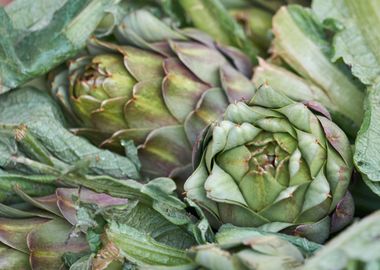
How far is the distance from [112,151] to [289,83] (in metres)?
0.27

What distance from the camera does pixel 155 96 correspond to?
1018mm

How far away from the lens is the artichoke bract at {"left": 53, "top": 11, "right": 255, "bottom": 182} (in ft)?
3.30

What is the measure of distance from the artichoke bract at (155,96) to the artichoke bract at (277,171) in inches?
4.9

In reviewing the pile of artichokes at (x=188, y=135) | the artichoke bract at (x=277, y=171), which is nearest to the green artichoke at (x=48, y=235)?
the pile of artichokes at (x=188, y=135)

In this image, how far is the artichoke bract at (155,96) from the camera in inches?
39.6

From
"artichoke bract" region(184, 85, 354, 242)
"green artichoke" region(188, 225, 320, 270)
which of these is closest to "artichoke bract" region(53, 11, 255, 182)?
"artichoke bract" region(184, 85, 354, 242)

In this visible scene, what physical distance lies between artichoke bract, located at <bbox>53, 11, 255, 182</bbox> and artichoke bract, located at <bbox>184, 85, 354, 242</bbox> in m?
0.12

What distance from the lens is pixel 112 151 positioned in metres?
1.05

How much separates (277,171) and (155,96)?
0.25 m

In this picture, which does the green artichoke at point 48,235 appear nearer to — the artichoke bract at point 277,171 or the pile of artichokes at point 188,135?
the pile of artichokes at point 188,135

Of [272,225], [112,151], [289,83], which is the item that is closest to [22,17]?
[112,151]

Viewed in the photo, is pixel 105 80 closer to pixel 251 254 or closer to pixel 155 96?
pixel 155 96

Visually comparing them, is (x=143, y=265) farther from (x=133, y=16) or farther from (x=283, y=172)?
(x=133, y=16)

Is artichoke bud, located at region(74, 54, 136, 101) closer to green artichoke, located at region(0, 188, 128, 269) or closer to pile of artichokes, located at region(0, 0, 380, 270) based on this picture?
pile of artichokes, located at region(0, 0, 380, 270)
